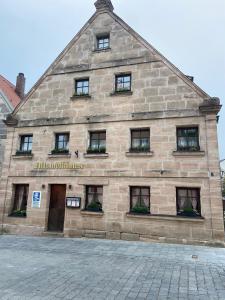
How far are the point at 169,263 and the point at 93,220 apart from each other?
5.16 metres

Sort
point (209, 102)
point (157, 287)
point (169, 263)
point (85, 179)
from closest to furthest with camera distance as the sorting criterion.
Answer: point (157, 287)
point (169, 263)
point (209, 102)
point (85, 179)

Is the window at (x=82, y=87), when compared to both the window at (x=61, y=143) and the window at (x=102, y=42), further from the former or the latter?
the window at (x=61, y=143)

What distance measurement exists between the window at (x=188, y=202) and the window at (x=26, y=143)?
8.54 metres

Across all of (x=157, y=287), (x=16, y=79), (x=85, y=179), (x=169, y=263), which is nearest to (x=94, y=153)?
(x=85, y=179)

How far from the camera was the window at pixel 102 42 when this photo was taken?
14.5 m

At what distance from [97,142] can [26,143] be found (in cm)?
439

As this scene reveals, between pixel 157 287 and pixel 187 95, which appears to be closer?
pixel 157 287

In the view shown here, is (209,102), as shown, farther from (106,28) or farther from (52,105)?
(52,105)

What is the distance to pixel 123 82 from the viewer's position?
13.6 metres

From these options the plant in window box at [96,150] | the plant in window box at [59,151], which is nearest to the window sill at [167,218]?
the plant in window box at [96,150]

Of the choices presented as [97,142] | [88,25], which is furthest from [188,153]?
[88,25]

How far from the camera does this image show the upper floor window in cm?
1448

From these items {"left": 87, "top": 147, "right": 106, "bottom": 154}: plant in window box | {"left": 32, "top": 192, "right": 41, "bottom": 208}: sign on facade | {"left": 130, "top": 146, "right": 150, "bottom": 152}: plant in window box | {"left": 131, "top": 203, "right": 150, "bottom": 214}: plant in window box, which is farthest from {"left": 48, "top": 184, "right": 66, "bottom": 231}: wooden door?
{"left": 130, "top": 146, "right": 150, "bottom": 152}: plant in window box

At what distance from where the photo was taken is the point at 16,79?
2106cm
